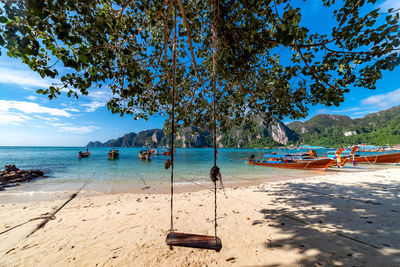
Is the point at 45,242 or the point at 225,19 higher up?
the point at 225,19

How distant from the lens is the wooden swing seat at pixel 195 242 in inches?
92.8

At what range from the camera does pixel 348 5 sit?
2.68 meters

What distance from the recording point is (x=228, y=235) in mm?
3240

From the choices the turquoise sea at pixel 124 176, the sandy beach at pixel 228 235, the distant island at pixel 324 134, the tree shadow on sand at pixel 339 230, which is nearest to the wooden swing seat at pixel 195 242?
the sandy beach at pixel 228 235

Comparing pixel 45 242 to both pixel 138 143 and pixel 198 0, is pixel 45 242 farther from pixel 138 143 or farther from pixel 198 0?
pixel 138 143

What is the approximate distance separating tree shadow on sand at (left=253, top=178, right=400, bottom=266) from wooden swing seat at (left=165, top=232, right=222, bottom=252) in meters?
1.05

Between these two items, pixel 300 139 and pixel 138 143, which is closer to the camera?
pixel 300 139

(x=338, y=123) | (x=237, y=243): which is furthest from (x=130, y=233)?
(x=338, y=123)

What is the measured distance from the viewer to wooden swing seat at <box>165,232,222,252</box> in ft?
7.73

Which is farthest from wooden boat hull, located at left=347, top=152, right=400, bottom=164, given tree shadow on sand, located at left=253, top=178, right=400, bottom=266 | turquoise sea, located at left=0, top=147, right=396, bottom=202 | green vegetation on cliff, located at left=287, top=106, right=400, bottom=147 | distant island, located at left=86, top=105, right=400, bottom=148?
green vegetation on cliff, located at left=287, top=106, right=400, bottom=147

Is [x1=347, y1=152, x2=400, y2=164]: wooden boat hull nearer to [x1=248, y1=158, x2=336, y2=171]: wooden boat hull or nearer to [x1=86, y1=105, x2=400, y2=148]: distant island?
[x1=248, y1=158, x2=336, y2=171]: wooden boat hull

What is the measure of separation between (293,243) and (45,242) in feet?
16.8

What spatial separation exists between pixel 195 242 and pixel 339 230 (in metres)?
3.11

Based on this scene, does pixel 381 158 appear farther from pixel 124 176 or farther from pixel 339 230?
pixel 124 176
